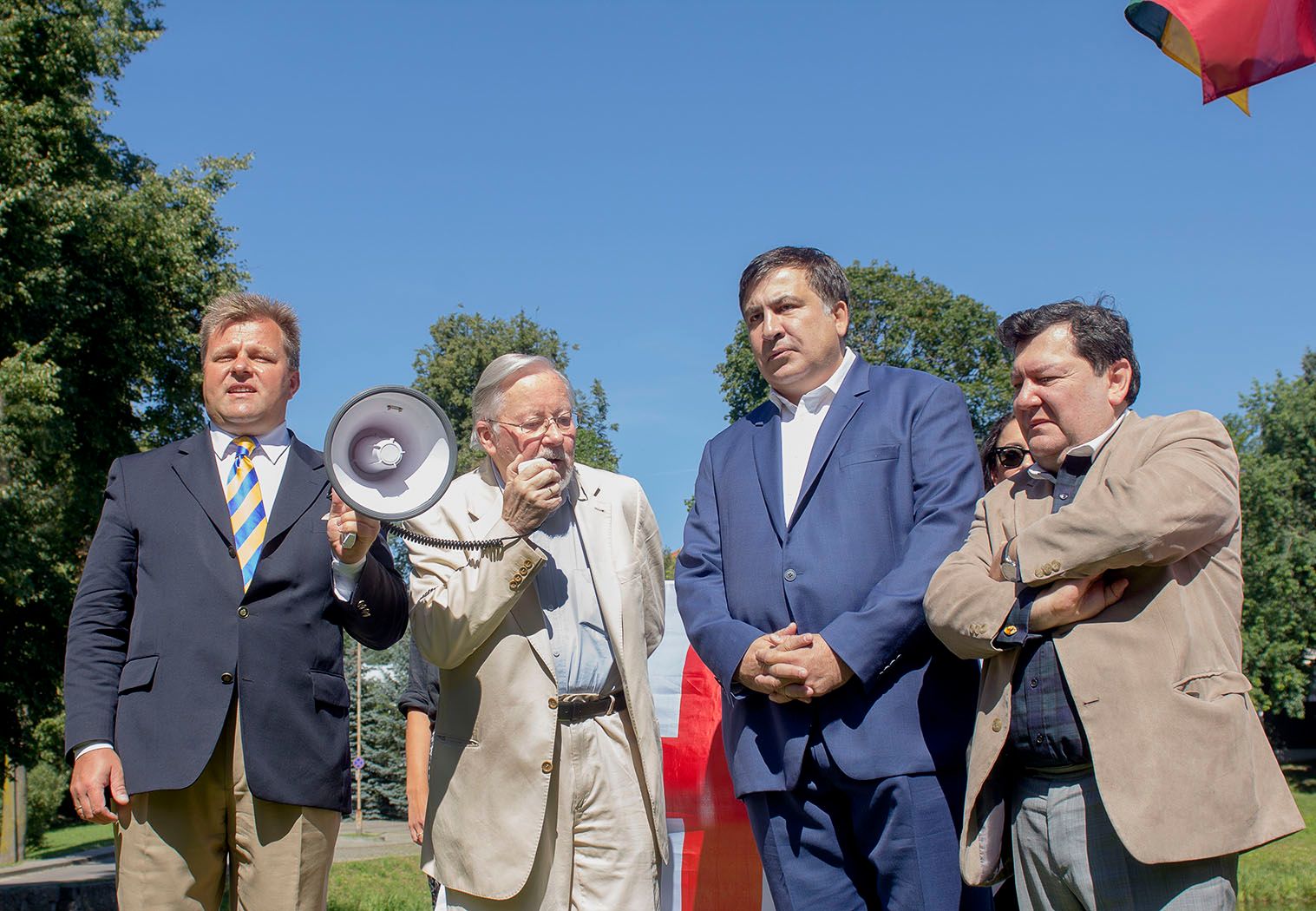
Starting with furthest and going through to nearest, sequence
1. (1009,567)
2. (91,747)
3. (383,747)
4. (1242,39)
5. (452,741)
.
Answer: (383,747)
(1242,39)
(452,741)
(91,747)
(1009,567)

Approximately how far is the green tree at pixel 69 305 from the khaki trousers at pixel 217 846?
36.9 ft

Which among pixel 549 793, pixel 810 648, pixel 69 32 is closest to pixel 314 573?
pixel 549 793

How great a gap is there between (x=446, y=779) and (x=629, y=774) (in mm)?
596

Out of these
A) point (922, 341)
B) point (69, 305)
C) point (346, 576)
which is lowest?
point (346, 576)

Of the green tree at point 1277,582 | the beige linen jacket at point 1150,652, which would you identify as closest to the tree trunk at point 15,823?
the beige linen jacket at point 1150,652

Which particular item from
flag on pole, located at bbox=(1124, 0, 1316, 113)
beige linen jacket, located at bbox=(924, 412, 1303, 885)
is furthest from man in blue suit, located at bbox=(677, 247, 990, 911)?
flag on pole, located at bbox=(1124, 0, 1316, 113)

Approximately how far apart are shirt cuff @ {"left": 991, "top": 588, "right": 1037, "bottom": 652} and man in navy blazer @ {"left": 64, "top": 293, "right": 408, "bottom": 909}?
185 cm

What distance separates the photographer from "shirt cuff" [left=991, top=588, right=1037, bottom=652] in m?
3.15

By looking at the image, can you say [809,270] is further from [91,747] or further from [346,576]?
[91,747]

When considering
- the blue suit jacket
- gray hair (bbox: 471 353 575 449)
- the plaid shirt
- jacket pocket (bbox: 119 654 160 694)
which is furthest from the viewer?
gray hair (bbox: 471 353 575 449)

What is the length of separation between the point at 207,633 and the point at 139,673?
0.77ft

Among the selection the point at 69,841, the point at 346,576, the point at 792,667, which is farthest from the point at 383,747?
the point at 792,667

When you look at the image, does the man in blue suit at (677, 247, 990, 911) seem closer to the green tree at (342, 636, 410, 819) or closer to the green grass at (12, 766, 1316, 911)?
the green grass at (12, 766, 1316, 911)

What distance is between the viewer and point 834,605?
3549 millimetres
